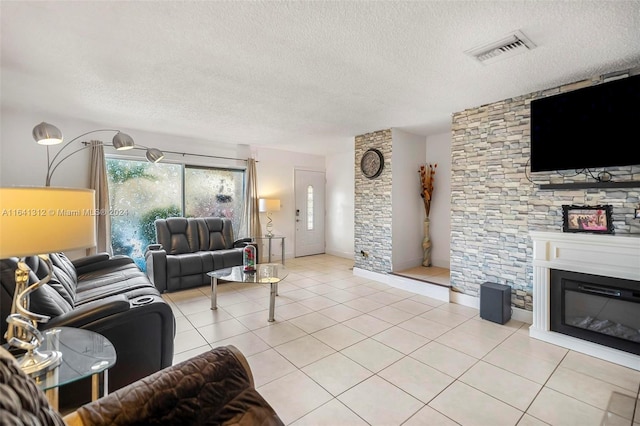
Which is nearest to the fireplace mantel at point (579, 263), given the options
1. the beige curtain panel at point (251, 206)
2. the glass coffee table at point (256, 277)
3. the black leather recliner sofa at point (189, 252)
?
the glass coffee table at point (256, 277)

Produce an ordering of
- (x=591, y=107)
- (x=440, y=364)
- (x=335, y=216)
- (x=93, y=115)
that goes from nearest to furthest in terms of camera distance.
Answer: (x=440, y=364) < (x=591, y=107) < (x=93, y=115) < (x=335, y=216)

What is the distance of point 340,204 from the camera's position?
6.74m

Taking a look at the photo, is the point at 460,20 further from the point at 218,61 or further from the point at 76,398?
the point at 76,398

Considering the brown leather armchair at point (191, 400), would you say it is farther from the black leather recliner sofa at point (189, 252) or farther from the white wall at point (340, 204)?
the white wall at point (340, 204)

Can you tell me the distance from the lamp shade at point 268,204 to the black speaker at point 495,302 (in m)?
3.94

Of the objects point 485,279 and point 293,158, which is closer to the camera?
point 485,279

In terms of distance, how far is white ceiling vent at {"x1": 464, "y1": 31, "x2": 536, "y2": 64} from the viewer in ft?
6.79

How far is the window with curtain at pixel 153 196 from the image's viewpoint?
471cm

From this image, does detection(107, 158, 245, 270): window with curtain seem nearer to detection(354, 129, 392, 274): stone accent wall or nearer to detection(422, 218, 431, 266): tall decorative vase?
detection(354, 129, 392, 274): stone accent wall

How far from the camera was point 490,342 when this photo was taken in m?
2.71

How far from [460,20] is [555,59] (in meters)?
1.15

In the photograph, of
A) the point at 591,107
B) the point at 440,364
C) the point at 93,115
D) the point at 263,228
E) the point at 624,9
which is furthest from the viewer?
the point at 263,228

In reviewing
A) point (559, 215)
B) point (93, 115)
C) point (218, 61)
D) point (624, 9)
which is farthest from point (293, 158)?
point (624, 9)

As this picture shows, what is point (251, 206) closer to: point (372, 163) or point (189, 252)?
point (189, 252)
